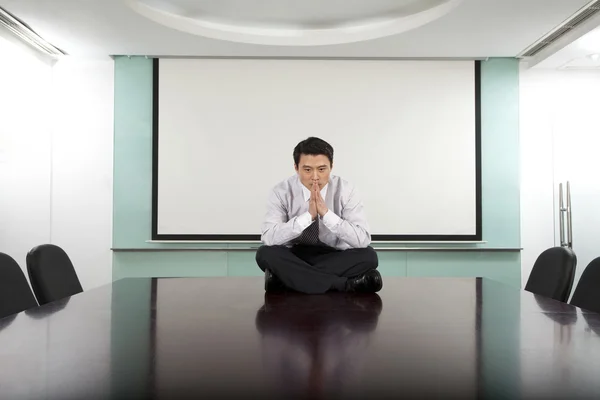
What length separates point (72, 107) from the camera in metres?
4.96

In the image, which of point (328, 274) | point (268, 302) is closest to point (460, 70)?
point (328, 274)

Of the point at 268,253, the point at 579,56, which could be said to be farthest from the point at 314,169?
the point at 579,56

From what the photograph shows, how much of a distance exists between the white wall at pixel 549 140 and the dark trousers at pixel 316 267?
3305 mm

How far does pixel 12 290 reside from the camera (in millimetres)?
2020

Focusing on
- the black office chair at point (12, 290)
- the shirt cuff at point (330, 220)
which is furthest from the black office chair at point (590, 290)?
the black office chair at point (12, 290)

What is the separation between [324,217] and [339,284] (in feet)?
1.64

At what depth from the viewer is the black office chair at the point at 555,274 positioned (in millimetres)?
2266

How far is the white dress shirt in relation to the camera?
105 inches

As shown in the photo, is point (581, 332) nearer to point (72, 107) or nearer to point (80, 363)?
point (80, 363)

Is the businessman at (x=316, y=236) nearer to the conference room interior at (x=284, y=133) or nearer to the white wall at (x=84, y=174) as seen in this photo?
the conference room interior at (x=284, y=133)

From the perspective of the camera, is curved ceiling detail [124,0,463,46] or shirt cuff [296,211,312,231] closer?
shirt cuff [296,211,312,231]

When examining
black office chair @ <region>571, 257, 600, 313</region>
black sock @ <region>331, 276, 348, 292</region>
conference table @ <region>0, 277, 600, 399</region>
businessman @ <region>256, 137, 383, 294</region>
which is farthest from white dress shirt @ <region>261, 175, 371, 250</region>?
black office chair @ <region>571, 257, 600, 313</region>

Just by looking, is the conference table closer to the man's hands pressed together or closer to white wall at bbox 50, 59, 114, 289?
the man's hands pressed together

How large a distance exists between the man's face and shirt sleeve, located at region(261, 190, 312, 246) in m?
0.24
